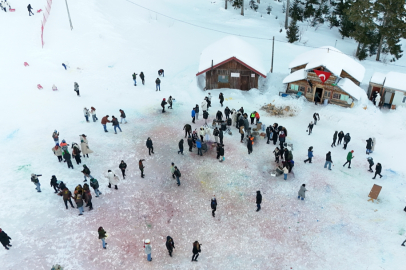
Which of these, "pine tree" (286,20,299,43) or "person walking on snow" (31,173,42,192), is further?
"pine tree" (286,20,299,43)

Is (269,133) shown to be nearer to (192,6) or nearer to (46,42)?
(46,42)

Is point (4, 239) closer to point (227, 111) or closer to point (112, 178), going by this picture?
point (112, 178)

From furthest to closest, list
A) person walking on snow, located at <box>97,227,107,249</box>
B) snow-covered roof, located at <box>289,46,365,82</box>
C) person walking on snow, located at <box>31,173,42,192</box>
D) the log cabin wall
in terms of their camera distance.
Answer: the log cabin wall < snow-covered roof, located at <box>289,46,365,82</box> < person walking on snow, located at <box>31,173,42,192</box> < person walking on snow, located at <box>97,227,107,249</box>

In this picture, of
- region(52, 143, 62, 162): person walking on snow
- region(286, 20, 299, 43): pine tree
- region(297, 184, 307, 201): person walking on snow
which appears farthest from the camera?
region(286, 20, 299, 43): pine tree

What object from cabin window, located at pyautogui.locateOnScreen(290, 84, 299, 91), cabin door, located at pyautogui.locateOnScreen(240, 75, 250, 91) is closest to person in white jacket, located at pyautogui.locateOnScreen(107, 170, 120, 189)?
cabin door, located at pyautogui.locateOnScreen(240, 75, 250, 91)

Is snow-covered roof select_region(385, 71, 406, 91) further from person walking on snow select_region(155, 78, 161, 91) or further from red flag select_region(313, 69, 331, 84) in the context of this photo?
person walking on snow select_region(155, 78, 161, 91)

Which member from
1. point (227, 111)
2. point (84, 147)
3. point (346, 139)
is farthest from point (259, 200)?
point (84, 147)

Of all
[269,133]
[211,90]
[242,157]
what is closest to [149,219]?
[242,157]

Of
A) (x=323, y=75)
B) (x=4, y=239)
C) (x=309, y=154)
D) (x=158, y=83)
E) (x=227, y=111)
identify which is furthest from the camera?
(x=158, y=83)
